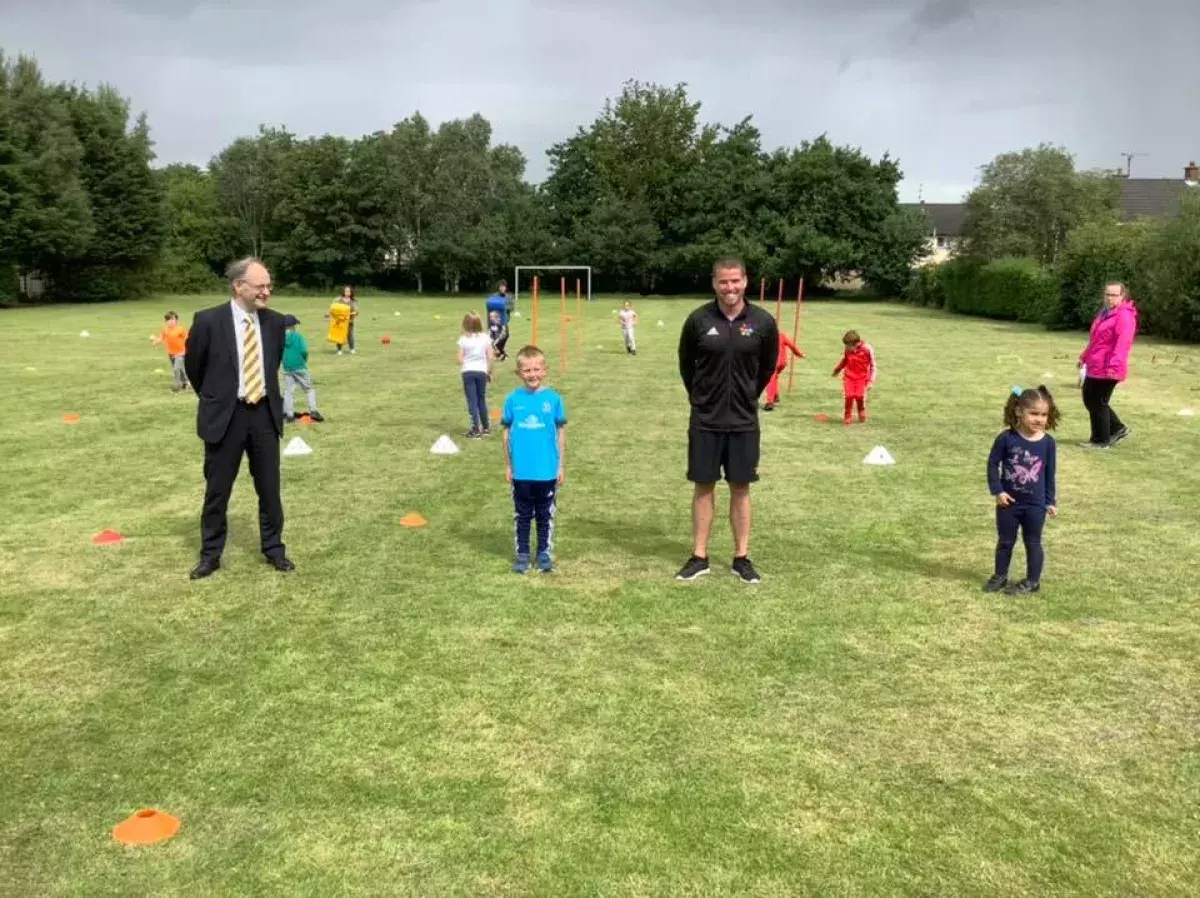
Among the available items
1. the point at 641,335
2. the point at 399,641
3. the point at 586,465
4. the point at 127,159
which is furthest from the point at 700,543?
the point at 127,159

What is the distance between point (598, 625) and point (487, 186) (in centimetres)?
7464

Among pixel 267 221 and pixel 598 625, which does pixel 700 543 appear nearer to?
pixel 598 625

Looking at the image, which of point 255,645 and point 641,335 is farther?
point 641,335

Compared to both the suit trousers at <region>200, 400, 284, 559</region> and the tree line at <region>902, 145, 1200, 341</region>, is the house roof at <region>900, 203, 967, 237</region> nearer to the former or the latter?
the tree line at <region>902, 145, 1200, 341</region>

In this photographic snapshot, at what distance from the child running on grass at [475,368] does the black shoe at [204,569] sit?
5746mm

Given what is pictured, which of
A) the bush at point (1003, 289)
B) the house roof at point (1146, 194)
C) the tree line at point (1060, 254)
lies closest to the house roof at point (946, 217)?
the house roof at point (1146, 194)

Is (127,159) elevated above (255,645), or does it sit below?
above

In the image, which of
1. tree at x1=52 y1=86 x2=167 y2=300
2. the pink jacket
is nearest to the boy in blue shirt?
the pink jacket

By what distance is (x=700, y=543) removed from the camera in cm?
682

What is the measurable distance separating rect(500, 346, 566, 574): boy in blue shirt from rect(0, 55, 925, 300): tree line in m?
49.6

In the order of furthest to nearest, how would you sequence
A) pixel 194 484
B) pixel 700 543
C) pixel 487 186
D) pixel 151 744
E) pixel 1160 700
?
pixel 487 186, pixel 194 484, pixel 700 543, pixel 1160 700, pixel 151 744

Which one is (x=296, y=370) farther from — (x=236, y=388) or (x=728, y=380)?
(x=728, y=380)

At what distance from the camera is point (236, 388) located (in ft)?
21.3

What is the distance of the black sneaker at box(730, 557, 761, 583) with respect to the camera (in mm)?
6703
